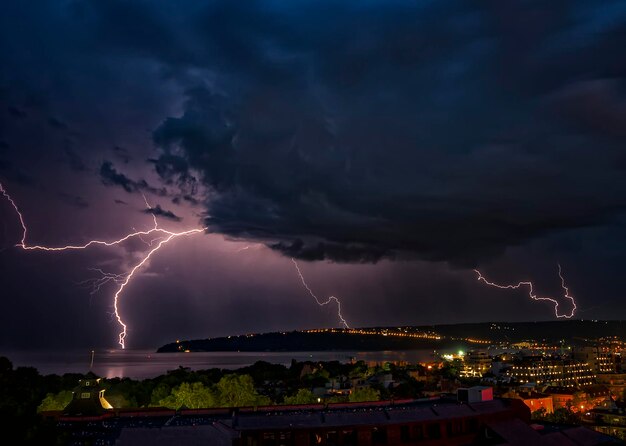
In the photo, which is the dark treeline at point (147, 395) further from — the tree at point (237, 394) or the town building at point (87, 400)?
the town building at point (87, 400)

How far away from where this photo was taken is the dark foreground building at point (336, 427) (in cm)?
2720

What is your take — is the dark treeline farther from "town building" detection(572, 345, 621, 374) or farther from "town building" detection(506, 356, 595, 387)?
"town building" detection(572, 345, 621, 374)

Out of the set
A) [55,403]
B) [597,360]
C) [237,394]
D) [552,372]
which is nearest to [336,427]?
[237,394]

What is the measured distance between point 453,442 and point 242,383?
107 ft

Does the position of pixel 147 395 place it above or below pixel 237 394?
below

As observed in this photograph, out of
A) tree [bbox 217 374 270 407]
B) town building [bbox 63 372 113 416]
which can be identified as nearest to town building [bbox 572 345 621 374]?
tree [bbox 217 374 270 407]

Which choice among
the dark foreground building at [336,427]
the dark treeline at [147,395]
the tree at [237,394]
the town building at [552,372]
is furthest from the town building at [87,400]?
the town building at [552,372]

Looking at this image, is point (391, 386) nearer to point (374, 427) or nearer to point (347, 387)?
point (347, 387)

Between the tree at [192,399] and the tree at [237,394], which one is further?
the tree at [237,394]

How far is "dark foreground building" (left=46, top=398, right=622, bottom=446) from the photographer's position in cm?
2720

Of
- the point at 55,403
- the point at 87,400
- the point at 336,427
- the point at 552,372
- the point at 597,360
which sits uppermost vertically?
the point at 336,427

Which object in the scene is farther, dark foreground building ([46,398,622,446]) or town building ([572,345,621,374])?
town building ([572,345,621,374])

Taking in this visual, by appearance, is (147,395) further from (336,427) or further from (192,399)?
(336,427)

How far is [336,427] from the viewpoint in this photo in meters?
32.9
